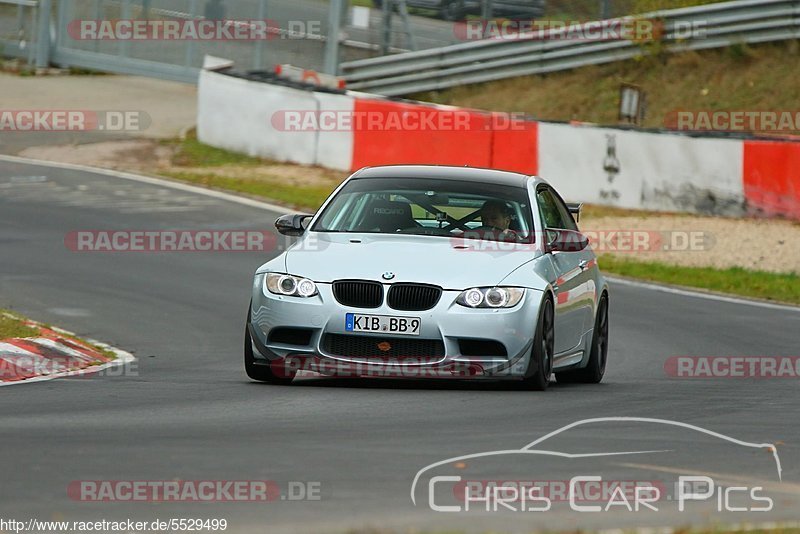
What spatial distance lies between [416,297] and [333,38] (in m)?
23.2

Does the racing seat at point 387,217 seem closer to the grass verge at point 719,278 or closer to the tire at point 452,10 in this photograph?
the grass verge at point 719,278

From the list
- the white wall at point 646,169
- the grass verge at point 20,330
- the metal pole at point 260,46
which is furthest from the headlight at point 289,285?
the metal pole at point 260,46

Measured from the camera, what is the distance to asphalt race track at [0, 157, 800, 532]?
5.98 meters

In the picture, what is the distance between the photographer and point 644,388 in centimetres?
1062

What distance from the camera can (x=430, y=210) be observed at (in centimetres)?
1068

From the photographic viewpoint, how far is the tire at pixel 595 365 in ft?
37.0

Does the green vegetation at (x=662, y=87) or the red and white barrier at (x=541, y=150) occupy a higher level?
the green vegetation at (x=662, y=87)

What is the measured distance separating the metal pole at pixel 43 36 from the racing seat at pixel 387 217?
25.3 meters

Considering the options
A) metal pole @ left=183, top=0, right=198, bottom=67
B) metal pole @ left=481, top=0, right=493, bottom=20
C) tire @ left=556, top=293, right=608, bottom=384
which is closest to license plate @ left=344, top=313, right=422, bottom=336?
tire @ left=556, top=293, right=608, bottom=384

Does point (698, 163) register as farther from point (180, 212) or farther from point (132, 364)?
point (132, 364)

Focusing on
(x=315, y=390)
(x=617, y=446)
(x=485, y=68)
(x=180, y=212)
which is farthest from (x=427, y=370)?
(x=485, y=68)

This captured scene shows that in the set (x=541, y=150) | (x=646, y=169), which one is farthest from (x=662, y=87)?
(x=646, y=169)

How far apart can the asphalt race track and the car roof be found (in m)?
1.48

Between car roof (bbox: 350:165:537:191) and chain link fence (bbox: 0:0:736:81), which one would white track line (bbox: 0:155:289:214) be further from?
car roof (bbox: 350:165:537:191)
